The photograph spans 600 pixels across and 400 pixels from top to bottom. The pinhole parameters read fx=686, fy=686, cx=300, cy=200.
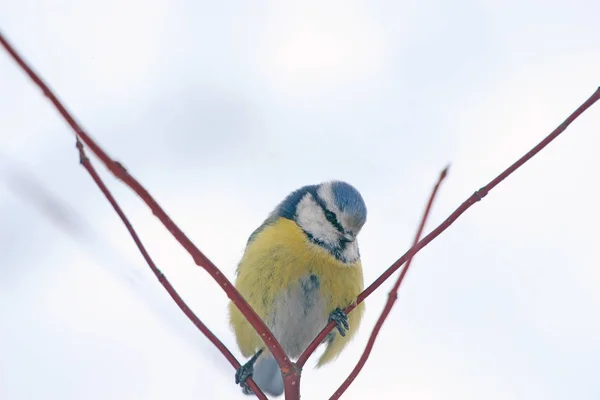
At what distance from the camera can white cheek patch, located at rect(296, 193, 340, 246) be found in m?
3.32

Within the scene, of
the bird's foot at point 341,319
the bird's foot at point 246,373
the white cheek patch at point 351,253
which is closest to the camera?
the bird's foot at point 341,319

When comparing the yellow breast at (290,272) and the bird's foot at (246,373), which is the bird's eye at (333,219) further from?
the bird's foot at (246,373)

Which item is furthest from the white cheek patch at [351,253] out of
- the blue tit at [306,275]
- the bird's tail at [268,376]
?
the bird's tail at [268,376]

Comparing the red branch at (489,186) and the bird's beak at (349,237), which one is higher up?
the bird's beak at (349,237)

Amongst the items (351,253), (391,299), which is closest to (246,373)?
(351,253)

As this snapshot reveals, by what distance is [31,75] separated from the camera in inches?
42.0

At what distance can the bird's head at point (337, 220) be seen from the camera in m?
3.30

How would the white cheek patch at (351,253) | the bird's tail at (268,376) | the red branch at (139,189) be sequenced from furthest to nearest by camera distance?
1. the bird's tail at (268,376)
2. the white cheek patch at (351,253)
3. the red branch at (139,189)

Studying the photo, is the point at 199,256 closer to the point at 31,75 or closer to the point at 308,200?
the point at 31,75

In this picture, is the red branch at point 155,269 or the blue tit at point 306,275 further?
the blue tit at point 306,275

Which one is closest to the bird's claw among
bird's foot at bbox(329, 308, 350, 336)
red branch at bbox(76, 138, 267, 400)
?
bird's foot at bbox(329, 308, 350, 336)

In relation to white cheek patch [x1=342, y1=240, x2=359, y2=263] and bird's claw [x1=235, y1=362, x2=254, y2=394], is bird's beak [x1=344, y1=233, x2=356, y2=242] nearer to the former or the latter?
white cheek patch [x1=342, y1=240, x2=359, y2=263]

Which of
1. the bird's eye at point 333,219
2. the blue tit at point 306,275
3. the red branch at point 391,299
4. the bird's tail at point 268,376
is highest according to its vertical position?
the bird's eye at point 333,219

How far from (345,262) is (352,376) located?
4.63 feet
